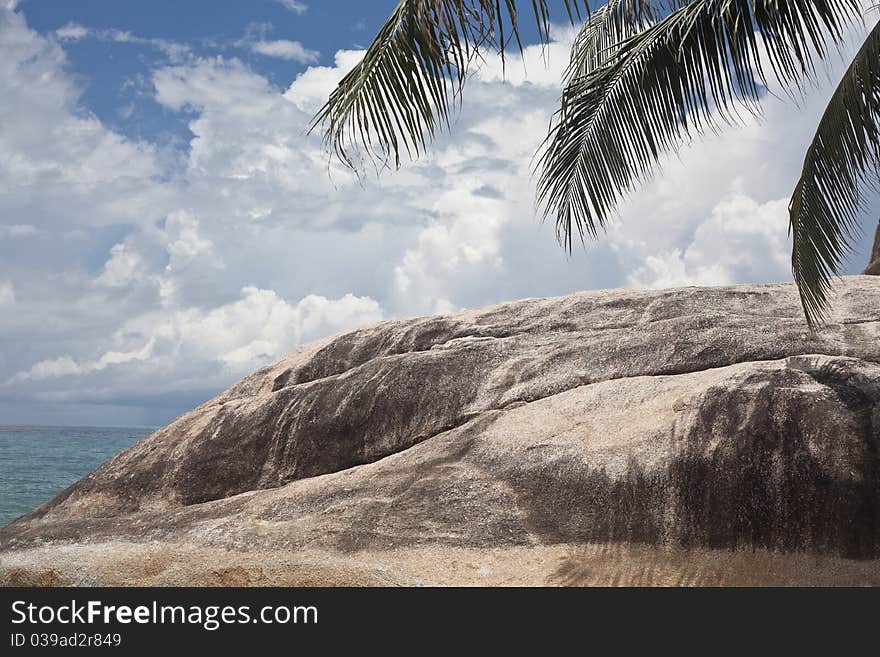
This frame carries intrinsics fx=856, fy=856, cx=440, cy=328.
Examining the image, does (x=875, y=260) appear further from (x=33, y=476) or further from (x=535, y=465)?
(x=33, y=476)

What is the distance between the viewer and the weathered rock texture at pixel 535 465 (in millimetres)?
11211

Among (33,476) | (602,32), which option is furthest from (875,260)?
(33,476)

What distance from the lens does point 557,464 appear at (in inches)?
A: 499

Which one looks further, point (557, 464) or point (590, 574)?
point (557, 464)

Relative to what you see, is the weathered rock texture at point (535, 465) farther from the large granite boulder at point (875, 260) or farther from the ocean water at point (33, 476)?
the ocean water at point (33, 476)

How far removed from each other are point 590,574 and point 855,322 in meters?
6.79

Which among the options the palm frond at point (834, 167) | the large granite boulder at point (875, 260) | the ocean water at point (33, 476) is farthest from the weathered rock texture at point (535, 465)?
the ocean water at point (33, 476)

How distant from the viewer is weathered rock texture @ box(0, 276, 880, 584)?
36.8ft

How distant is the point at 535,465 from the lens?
505 inches

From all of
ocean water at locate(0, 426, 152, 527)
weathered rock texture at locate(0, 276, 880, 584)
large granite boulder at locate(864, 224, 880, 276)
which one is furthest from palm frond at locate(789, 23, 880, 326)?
ocean water at locate(0, 426, 152, 527)

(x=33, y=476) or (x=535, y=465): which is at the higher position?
(x=33, y=476)

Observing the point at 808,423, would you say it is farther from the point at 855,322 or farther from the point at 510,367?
the point at 510,367
